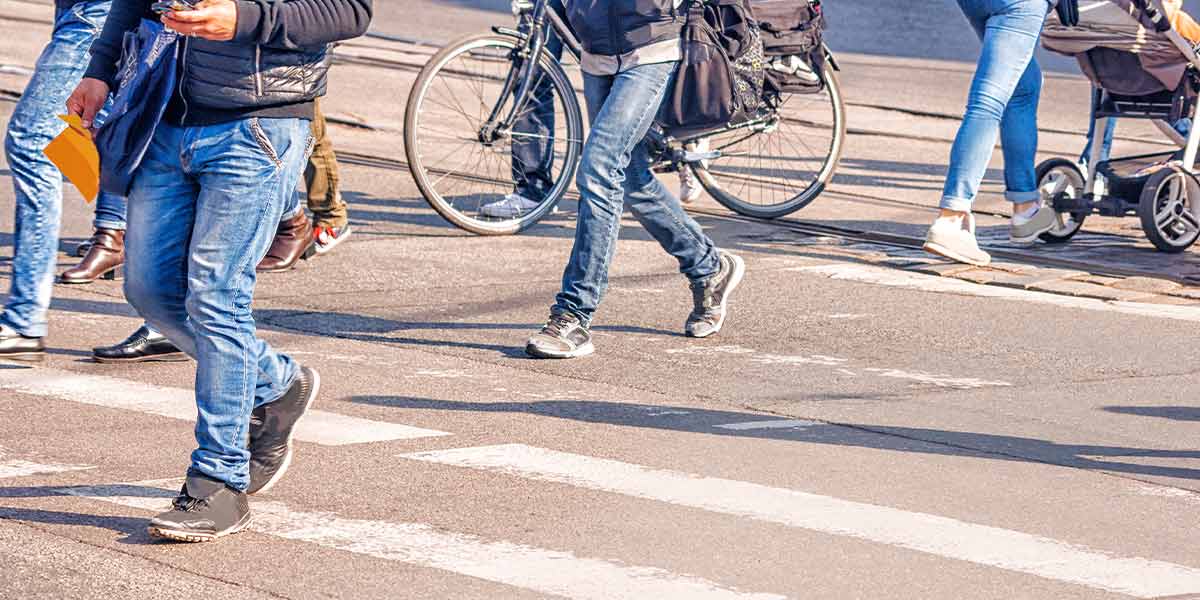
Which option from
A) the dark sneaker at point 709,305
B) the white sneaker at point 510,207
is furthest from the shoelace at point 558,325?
the white sneaker at point 510,207

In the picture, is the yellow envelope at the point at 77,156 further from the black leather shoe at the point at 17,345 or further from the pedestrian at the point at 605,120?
the pedestrian at the point at 605,120

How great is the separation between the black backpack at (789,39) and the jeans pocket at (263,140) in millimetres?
5255

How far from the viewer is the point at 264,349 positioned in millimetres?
5219

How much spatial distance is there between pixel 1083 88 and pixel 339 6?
14901 mm

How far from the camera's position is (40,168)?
732 centimetres

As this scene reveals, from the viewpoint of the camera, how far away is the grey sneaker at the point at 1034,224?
10.1 metres

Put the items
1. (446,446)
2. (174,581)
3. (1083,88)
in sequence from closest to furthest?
(174,581), (446,446), (1083,88)

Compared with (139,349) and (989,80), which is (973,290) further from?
(139,349)

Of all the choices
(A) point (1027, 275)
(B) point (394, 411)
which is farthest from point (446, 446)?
(A) point (1027, 275)

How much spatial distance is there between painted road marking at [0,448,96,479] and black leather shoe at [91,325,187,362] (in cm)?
143

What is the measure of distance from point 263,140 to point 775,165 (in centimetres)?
684

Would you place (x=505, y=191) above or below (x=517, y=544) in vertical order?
below

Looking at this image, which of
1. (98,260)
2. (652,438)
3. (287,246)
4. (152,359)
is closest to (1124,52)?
(287,246)

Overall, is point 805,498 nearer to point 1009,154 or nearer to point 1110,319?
point 1110,319
